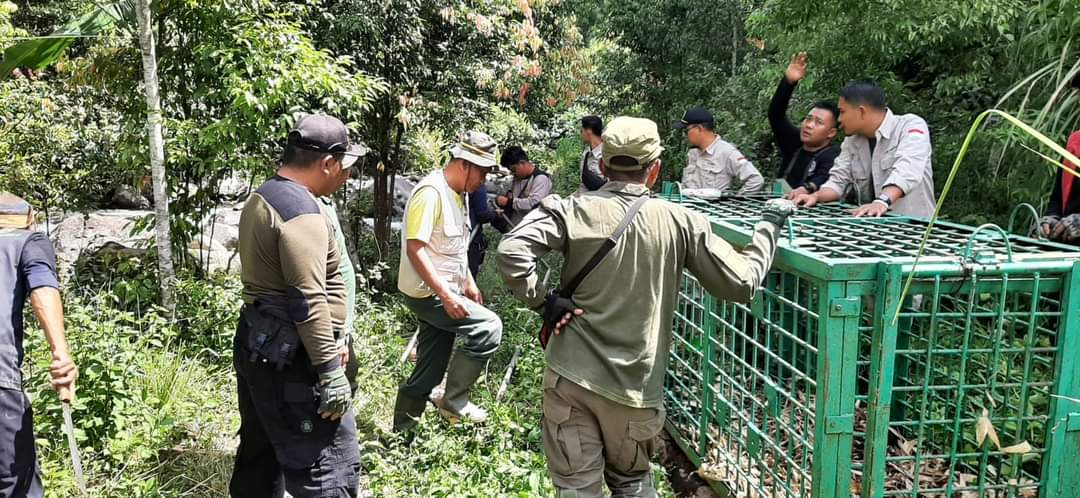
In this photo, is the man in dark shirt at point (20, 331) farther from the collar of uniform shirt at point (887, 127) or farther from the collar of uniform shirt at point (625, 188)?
the collar of uniform shirt at point (887, 127)

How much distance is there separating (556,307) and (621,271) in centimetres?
28

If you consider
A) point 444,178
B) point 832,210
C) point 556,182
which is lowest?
point 556,182

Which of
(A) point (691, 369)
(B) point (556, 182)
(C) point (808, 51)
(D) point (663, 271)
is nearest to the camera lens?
(D) point (663, 271)

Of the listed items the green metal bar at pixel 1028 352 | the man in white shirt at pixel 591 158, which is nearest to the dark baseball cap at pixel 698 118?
the man in white shirt at pixel 591 158

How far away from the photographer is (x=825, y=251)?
279 centimetres

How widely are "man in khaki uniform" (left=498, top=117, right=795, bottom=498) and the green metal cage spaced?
336mm

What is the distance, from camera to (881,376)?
2.48m

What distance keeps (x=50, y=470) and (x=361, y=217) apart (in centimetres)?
644

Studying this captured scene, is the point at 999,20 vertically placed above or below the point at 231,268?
above

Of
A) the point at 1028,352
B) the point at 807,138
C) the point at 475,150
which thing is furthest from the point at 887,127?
the point at 475,150

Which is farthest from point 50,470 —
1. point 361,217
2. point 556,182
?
point 556,182

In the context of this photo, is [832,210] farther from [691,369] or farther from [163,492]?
[163,492]

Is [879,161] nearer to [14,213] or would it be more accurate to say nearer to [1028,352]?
[1028,352]

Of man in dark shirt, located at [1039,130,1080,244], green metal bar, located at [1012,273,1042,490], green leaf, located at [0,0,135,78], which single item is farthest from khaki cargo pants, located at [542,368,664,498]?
green leaf, located at [0,0,135,78]
